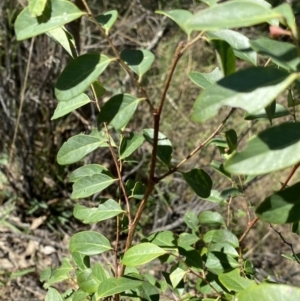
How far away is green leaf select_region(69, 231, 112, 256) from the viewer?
870mm

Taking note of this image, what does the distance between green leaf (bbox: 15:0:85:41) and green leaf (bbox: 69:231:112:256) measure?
436 millimetres

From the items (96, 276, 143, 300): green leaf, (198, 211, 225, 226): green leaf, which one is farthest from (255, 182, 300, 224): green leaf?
(198, 211, 225, 226): green leaf

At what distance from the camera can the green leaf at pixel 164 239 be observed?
867mm

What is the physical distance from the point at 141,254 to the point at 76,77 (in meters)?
0.33

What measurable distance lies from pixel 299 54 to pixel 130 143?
0.45 meters

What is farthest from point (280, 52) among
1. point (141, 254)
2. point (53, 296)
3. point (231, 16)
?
point (53, 296)

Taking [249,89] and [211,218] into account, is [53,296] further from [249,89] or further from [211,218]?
[249,89]

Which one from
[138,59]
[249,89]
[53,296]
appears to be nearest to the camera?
[249,89]

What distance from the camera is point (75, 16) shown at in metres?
0.56

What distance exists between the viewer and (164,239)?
2.87ft

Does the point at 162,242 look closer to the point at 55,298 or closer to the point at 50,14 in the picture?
the point at 55,298

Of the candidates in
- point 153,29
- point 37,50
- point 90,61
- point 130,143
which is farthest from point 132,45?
point 90,61

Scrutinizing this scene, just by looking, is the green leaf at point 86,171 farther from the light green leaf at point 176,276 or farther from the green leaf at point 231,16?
the green leaf at point 231,16

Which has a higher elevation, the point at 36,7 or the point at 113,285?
the point at 36,7
